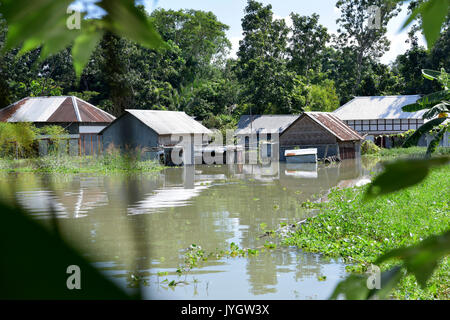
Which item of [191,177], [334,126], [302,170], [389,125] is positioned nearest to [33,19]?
[191,177]

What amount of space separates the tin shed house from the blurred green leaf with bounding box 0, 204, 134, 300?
24.7m

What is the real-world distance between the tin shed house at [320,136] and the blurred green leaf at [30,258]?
81.1 ft

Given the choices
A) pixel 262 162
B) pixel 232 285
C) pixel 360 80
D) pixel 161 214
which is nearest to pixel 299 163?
pixel 262 162

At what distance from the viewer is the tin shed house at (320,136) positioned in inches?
976

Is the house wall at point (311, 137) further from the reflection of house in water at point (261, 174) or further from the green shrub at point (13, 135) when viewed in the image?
the green shrub at point (13, 135)

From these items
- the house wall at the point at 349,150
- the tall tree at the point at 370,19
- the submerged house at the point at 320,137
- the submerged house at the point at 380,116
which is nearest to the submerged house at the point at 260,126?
the submerged house at the point at 380,116

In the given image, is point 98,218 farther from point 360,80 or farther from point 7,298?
point 360,80

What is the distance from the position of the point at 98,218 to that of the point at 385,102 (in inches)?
968

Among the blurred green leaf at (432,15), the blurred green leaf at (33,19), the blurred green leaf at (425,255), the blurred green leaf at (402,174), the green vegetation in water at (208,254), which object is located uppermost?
the blurred green leaf at (432,15)

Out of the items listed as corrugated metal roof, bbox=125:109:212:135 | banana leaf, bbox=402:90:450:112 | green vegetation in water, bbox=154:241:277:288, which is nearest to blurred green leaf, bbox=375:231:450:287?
green vegetation in water, bbox=154:241:277:288

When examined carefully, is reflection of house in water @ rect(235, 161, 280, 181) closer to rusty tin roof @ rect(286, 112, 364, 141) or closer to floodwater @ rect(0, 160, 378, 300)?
floodwater @ rect(0, 160, 378, 300)

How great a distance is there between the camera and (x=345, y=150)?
25688 millimetres

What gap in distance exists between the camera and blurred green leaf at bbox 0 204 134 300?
0.18 metres

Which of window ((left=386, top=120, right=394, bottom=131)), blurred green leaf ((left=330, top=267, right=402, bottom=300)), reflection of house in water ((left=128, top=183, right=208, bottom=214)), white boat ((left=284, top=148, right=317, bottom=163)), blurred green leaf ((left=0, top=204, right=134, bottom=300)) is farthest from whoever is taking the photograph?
window ((left=386, top=120, right=394, bottom=131))
